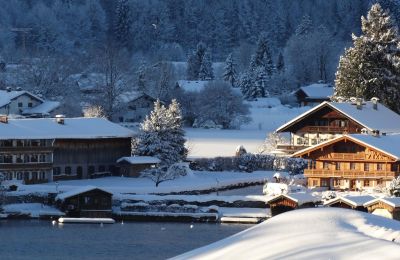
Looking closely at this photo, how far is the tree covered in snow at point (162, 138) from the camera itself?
177 feet

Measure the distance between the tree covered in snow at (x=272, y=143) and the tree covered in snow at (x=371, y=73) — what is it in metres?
4.40

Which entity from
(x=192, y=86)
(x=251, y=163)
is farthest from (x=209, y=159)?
(x=192, y=86)

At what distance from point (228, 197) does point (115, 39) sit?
127 metres

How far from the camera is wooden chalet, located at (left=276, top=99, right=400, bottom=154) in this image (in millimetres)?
56094

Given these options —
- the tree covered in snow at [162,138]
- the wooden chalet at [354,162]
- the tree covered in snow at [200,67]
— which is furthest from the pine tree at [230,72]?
the wooden chalet at [354,162]

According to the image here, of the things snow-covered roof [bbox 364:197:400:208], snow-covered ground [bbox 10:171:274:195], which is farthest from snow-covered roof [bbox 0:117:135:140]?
snow-covered roof [bbox 364:197:400:208]

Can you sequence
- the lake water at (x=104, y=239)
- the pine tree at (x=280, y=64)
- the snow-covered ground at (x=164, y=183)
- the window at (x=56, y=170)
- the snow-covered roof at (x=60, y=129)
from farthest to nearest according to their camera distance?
the pine tree at (x=280, y=64) → the window at (x=56, y=170) → the snow-covered roof at (x=60, y=129) → the snow-covered ground at (x=164, y=183) → the lake water at (x=104, y=239)

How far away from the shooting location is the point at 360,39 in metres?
65.6

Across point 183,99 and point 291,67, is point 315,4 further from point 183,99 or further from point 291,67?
point 183,99

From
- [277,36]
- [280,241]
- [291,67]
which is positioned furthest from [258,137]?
[277,36]

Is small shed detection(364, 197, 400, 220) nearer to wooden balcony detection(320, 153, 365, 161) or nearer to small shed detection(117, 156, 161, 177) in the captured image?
wooden balcony detection(320, 153, 365, 161)

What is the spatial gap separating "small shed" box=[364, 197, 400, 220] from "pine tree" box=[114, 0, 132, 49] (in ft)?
424

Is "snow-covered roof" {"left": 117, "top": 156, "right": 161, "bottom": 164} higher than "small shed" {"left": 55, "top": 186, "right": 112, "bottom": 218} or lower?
higher

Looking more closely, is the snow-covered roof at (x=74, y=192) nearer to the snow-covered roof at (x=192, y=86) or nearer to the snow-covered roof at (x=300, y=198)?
the snow-covered roof at (x=300, y=198)
